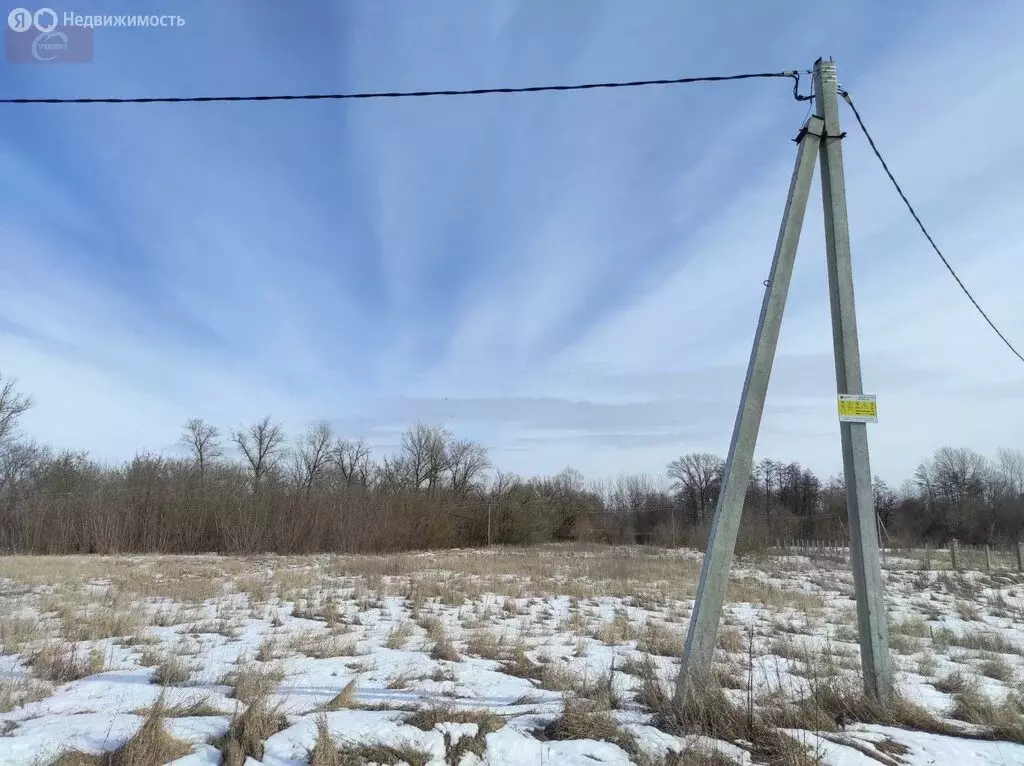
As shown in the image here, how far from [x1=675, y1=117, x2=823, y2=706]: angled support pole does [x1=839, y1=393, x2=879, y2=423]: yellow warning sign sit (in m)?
0.66

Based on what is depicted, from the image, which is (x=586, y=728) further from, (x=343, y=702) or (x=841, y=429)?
(x=841, y=429)

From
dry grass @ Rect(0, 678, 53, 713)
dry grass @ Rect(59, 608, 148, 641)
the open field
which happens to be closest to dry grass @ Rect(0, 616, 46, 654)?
the open field

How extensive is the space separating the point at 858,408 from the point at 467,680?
13.7 feet

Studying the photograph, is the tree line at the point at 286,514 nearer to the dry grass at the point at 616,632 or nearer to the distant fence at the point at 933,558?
the distant fence at the point at 933,558

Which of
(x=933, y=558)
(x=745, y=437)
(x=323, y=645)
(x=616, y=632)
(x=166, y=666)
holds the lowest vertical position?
(x=933, y=558)

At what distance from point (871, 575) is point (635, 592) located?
9755 mm

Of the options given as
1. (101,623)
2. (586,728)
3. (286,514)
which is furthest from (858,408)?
(286,514)

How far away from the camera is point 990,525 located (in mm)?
55406

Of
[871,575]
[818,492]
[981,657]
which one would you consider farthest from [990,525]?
[871,575]

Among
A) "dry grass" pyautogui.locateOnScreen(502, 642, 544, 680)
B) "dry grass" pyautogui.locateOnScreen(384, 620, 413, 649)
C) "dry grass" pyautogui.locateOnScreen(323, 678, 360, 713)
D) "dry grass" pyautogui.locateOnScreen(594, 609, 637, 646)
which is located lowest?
"dry grass" pyautogui.locateOnScreen(594, 609, 637, 646)

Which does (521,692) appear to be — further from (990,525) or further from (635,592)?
(990,525)

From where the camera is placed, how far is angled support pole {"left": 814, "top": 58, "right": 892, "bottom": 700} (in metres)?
4.83

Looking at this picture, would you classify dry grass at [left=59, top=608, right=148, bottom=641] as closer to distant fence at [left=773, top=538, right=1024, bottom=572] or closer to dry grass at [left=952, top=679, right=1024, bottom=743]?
dry grass at [left=952, top=679, right=1024, bottom=743]

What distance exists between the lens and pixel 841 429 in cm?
526
